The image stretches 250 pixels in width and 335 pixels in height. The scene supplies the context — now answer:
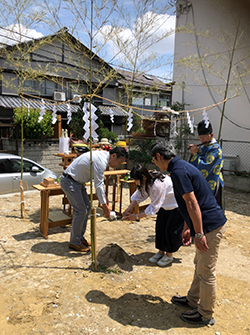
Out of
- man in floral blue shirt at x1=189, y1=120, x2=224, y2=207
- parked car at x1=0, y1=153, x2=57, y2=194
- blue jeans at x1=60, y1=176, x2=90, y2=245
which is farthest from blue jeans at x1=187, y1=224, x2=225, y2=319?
parked car at x1=0, y1=153, x2=57, y2=194

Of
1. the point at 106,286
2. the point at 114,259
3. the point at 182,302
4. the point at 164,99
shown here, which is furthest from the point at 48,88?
the point at 182,302

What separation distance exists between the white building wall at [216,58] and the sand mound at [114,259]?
23.0 feet

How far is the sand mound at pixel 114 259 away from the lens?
3495 mm

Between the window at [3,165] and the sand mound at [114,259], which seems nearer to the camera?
the sand mound at [114,259]

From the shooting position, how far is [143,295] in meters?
2.94

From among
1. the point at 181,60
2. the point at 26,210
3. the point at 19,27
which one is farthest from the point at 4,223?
the point at 181,60

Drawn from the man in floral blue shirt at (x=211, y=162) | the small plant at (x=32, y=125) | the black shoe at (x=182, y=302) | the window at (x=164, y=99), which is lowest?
→ the black shoe at (x=182, y=302)

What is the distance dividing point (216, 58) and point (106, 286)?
9735mm

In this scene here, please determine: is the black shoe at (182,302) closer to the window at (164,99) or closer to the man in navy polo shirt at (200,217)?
the man in navy polo shirt at (200,217)

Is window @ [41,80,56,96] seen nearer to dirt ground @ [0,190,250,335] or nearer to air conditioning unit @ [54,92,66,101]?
air conditioning unit @ [54,92,66,101]

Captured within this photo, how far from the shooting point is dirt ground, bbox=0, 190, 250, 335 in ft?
8.05

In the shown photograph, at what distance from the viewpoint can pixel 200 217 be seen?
220 cm

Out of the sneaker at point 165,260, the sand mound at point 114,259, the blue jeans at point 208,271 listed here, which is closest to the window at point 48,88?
the sand mound at point 114,259

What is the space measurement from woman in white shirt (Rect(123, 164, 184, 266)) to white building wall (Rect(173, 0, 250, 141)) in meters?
6.46
